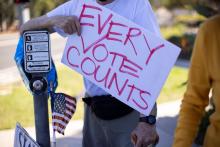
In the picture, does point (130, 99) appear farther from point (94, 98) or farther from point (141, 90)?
point (94, 98)

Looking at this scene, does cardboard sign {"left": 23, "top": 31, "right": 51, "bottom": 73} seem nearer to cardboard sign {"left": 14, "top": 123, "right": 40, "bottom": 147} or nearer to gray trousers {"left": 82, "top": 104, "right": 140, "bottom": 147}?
cardboard sign {"left": 14, "top": 123, "right": 40, "bottom": 147}

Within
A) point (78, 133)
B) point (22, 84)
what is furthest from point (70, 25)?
point (22, 84)

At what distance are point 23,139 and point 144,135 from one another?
587mm

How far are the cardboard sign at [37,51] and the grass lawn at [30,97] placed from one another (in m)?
3.81

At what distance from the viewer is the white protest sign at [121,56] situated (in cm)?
184

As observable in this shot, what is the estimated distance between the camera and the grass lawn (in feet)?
20.8

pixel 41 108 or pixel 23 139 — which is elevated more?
pixel 41 108

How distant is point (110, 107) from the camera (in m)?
2.24

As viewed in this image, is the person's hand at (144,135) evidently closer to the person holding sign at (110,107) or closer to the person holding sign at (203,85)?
the person holding sign at (110,107)

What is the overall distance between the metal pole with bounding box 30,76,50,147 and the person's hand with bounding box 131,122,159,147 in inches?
16.4

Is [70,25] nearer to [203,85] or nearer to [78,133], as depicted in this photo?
[203,85]

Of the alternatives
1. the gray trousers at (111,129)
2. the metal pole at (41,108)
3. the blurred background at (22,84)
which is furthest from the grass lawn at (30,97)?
the metal pole at (41,108)

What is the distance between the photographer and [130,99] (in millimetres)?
1896

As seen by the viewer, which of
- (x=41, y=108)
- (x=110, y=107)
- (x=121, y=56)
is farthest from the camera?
(x=110, y=107)
